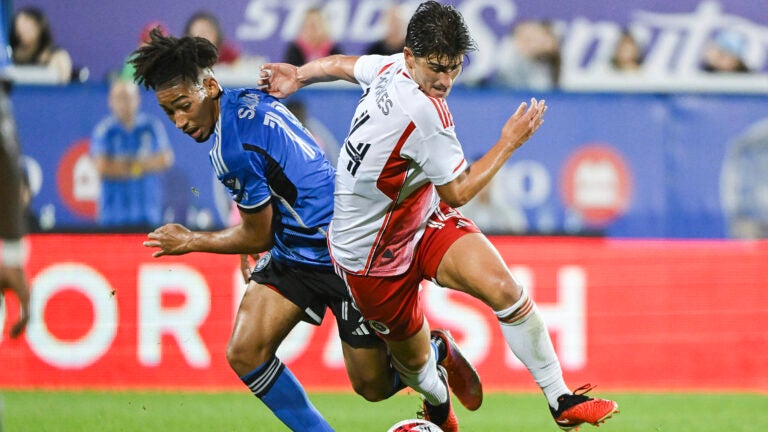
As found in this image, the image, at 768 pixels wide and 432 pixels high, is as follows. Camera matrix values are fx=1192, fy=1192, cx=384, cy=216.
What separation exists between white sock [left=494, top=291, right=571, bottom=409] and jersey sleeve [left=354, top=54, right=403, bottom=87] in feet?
4.45

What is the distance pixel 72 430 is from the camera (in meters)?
7.39

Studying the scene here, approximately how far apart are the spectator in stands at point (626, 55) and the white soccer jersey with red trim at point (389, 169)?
710cm

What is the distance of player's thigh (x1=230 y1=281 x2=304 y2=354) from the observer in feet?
20.4

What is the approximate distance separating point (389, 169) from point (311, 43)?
6693 millimetres

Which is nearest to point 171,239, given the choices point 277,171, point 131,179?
point 277,171

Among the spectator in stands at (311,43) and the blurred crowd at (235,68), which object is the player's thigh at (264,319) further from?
the spectator in stands at (311,43)

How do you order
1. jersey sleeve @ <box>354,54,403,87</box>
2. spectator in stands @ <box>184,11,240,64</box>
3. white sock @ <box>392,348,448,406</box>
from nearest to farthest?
jersey sleeve @ <box>354,54,403,87</box> → white sock @ <box>392,348,448,406</box> → spectator in stands @ <box>184,11,240,64</box>

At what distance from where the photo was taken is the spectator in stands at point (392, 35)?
12.0 metres

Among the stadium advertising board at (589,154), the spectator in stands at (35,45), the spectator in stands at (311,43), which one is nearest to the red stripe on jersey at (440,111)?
the stadium advertising board at (589,154)

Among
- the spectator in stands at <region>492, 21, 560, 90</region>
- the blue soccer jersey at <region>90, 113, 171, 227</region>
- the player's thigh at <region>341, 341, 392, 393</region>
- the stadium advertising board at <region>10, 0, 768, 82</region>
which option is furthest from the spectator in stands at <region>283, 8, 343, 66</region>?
the player's thigh at <region>341, 341, 392, 393</region>

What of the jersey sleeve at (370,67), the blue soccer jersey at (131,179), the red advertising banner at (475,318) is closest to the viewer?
the jersey sleeve at (370,67)

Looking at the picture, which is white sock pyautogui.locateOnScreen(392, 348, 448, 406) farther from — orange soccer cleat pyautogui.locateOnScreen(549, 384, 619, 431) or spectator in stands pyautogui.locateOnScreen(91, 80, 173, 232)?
spectator in stands pyautogui.locateOnScreen(91, 80, 173, 232)

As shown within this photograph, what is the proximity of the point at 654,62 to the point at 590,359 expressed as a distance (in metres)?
4.52

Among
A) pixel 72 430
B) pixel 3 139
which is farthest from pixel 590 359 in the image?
pixel 3 139
